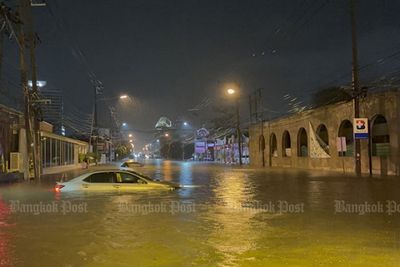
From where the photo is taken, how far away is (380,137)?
37125 millimetres

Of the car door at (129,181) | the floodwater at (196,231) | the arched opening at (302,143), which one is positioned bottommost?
the floodwater at (196,231)

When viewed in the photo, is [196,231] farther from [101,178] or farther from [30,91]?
[30,91]

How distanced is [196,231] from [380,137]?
2907cm

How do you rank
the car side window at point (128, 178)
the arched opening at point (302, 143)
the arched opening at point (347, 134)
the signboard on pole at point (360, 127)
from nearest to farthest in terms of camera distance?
the car side window at point (128, 178) < the signboard on pole at point (360, 127) < the arched opening at point (347, 134) < the arched opening at point (302, 143)

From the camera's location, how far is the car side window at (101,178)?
63.1 ft

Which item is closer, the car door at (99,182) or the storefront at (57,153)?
the car door at (99,182)

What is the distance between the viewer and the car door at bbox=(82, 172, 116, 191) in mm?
19016

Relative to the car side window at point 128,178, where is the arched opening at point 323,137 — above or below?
above

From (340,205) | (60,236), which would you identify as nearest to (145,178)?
(340,205)

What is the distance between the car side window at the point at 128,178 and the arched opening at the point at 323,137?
2914cm

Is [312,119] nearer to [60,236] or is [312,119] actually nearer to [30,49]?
[30,49]

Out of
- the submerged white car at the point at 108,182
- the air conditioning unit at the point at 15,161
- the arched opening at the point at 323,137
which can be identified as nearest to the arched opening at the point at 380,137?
the arched opening at the point at 323,137

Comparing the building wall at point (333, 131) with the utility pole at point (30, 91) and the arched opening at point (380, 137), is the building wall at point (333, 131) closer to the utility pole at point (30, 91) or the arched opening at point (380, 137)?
the arched opening at point (380, 137)

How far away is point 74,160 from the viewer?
6650cm
